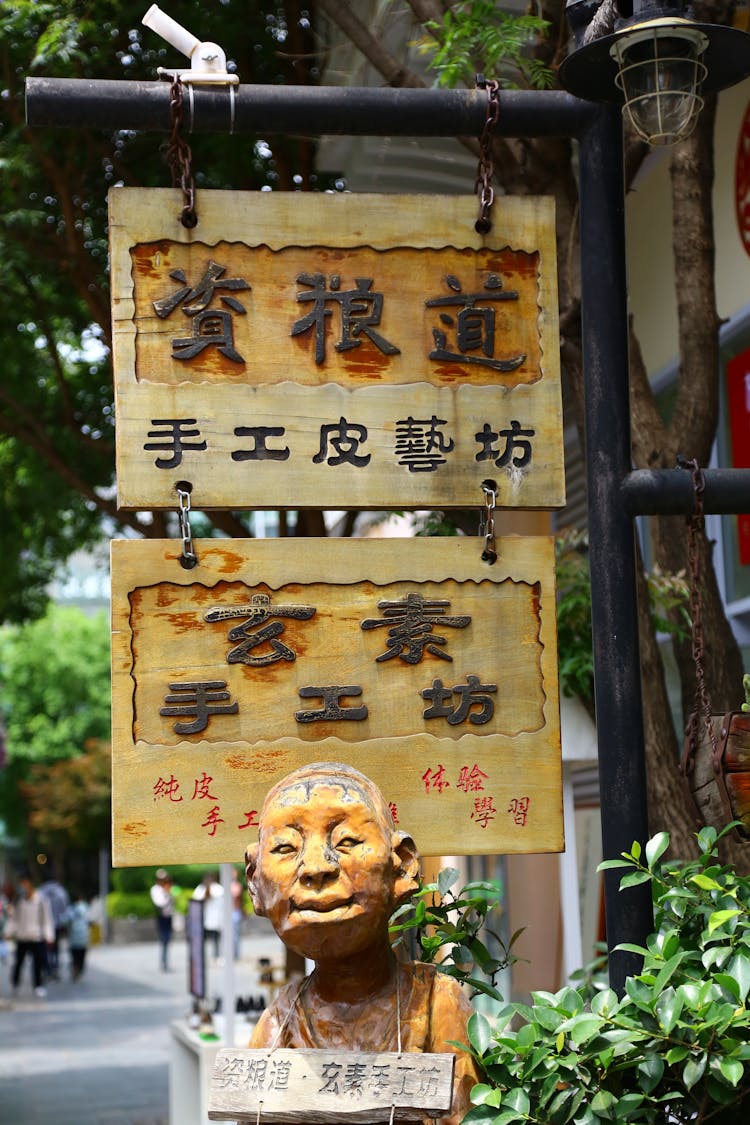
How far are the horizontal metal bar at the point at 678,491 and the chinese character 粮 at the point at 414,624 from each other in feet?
1.84

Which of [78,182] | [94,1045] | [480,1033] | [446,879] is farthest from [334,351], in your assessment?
[94,1045]

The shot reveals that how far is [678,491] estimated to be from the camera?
3691mm

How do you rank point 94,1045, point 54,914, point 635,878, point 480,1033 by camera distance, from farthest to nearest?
1. point 54,914
2. point 94,1045
3. point 635,878
4. point 480,1033

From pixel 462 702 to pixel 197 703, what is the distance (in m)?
0.70

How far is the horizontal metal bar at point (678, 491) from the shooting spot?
3691 mm

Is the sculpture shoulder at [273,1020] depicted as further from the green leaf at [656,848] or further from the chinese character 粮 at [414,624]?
the chinese character 粮 at [414,624]

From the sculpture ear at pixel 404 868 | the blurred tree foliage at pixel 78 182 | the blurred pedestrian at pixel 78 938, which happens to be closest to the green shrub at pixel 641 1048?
the sculpture ear at pixel 404 868

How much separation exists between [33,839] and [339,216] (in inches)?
1803

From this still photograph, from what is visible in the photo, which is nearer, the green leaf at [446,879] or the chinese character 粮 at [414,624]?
the green leaf at [446,879]

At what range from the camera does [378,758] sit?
3834 mm

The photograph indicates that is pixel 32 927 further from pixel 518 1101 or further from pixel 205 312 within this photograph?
pixel 518 1101

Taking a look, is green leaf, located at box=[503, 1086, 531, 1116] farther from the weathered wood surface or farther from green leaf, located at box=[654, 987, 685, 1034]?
the weathered wood surface

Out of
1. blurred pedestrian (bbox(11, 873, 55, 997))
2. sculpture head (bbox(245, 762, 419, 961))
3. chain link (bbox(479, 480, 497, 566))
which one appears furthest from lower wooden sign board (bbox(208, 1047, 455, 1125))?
blurred pedestrian (bbox(11, 873, 55, 997))

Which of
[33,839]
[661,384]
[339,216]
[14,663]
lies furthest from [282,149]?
[33,839]
